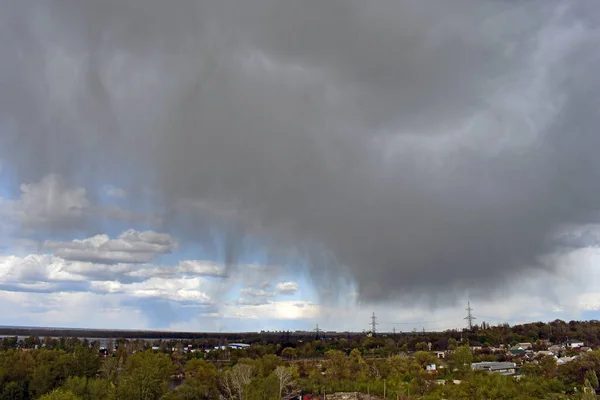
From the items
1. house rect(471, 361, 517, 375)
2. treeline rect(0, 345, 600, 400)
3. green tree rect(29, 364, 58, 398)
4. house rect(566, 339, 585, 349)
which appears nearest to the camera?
treeline rect(0, 345, 600, 400)

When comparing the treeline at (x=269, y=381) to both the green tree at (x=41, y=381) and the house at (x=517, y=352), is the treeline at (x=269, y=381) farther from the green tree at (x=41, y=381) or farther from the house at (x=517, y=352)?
the house at (x=517, y=352)

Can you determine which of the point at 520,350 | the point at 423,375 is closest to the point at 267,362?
the point at 423,375

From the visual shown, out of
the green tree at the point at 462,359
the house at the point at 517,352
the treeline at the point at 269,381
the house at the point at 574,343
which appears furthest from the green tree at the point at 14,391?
the house at the point at 574,343

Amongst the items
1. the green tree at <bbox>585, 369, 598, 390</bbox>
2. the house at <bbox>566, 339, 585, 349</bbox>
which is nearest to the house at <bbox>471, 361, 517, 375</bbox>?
the green tree at <bbox>585, 369, 598, 390</bbox>

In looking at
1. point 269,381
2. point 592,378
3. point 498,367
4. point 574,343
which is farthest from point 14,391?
point 574,343

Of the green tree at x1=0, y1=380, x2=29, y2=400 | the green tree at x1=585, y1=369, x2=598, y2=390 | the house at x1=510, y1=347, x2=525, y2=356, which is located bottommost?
the house at x1=510, y1=347, x2=525, y2=356

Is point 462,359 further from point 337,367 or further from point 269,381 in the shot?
point 269,381

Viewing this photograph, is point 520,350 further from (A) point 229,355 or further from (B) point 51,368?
(B) point 51,368

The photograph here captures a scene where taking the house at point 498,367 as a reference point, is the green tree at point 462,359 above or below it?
above

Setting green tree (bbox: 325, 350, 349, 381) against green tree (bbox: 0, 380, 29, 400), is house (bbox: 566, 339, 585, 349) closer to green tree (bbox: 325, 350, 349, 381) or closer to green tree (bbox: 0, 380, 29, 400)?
green tree (bbox: 325, 350, 349, 381)
